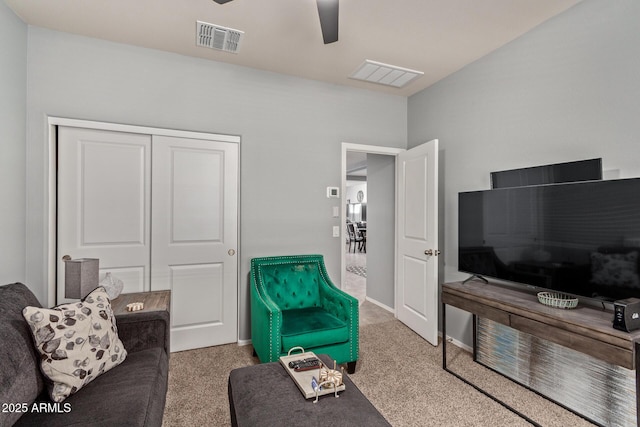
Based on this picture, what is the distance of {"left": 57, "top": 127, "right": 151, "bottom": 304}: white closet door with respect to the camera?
8.57 feet

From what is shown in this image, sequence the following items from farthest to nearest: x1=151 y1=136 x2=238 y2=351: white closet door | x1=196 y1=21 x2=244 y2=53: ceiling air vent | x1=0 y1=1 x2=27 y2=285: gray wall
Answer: x1=151 y1=136 x2=238 y2=351: white closet door → x1=196 y1=21 x2=244 y2=53: ceiling air vent → x1=0 y1=1 x2=27 y2=285: gray wall

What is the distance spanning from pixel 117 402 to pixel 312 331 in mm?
1327

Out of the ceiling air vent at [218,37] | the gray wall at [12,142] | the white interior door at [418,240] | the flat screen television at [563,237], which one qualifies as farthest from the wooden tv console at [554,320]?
the gray wall at [12,142]

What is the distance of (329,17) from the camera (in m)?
1.74

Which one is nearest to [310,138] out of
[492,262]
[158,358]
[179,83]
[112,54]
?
[179,83]

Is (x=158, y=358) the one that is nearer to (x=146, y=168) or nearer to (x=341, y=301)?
(x=341, y=301)

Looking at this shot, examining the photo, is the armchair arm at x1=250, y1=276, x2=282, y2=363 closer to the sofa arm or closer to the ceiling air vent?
the sofa arm

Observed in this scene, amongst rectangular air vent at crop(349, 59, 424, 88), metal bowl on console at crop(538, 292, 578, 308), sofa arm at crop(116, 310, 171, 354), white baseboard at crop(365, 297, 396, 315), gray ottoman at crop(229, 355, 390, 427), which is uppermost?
rectangular air vent at crop(349, 59, 424, 88)

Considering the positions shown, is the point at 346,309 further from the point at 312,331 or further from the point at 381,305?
the point at 381,305

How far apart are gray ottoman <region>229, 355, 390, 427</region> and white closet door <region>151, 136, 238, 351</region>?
1527 millimetres

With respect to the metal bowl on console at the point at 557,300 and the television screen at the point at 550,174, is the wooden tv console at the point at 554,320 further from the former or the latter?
the television screen at the point at 550,174

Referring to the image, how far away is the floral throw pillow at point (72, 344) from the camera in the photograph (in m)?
1.43

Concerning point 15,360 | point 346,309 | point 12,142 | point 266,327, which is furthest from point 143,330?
point 12,142

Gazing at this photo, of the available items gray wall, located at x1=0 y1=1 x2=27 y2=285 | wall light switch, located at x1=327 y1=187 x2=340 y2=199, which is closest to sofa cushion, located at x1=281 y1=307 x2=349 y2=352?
wall light switch, located at x1=327 y1=187 x2=340 y2=199
